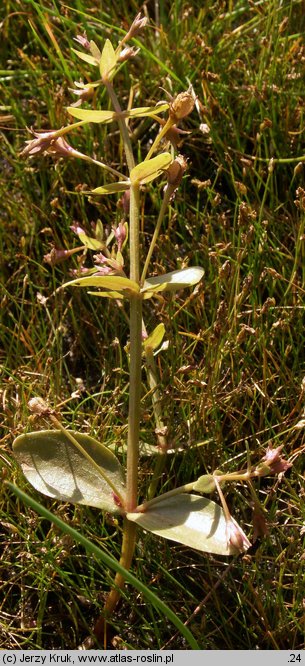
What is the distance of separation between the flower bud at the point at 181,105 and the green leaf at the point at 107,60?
110 millimetres

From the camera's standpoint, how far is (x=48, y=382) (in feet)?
4.38

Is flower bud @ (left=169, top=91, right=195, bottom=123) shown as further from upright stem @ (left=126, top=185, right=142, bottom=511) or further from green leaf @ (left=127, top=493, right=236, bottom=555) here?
green leaf @ (left=127, top=493, right=236, bottom=555)

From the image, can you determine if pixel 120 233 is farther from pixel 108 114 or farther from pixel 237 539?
pixel 237 539

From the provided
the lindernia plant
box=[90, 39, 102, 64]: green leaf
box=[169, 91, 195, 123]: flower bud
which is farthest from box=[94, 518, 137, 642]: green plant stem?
box=[90, 39, 102, 64]: green leaf

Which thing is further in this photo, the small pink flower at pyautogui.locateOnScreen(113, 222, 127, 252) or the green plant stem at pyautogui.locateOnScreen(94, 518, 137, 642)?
the small pink flower at pyautogui.locateOnScreen(113, 222, 127, 252)

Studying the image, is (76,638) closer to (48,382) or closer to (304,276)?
(48,382)

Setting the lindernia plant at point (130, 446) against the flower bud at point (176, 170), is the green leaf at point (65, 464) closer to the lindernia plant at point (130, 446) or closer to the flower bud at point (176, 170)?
the lindernia plant at point (130, 446)

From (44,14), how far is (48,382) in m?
0.74

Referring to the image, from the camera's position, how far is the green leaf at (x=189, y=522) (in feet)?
3.25

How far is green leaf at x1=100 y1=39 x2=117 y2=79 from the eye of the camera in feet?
3.53

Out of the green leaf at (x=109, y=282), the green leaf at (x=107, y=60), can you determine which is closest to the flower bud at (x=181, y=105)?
the green leaf at (x=107, y=60)

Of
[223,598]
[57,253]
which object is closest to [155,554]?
[223,598]

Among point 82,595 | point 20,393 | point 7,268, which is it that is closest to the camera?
point 82,595

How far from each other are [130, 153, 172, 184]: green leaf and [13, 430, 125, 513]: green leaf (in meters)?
0.34
